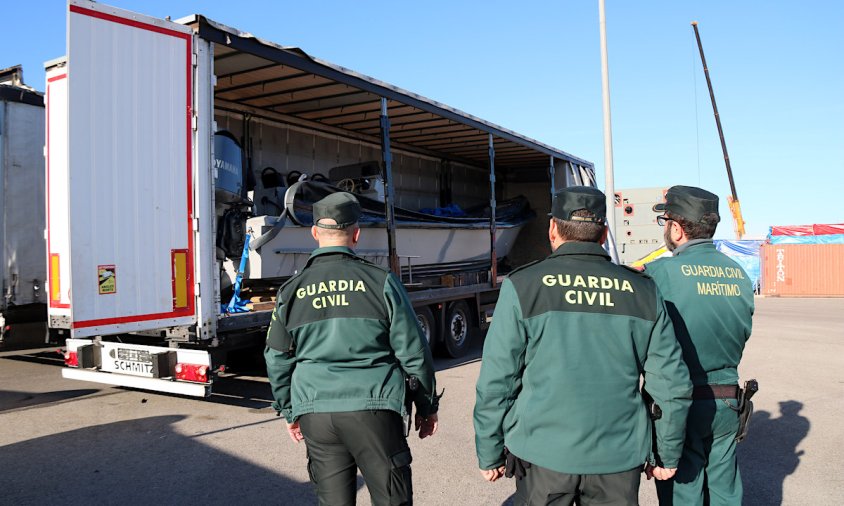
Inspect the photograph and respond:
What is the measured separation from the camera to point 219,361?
19.6ft

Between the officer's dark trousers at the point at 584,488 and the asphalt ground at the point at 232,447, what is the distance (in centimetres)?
197

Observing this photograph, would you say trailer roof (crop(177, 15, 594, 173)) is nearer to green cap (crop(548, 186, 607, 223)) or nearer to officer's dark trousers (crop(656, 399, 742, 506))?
green cap (crop(548, 186, 607, 223))

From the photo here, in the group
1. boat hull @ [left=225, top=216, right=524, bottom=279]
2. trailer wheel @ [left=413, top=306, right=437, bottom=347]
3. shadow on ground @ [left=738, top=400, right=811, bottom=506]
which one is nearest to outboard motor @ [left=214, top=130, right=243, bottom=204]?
boat hull @ [left=225, top=216, right=524, bottom=279]

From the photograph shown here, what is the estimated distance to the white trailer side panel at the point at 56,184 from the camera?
546 centimetres

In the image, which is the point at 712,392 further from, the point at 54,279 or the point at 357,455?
the point at 54,279

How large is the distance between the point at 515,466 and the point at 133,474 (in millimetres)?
3321

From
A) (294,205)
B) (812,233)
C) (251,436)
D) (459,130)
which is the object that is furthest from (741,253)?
(251,436)

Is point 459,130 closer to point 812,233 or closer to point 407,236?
point 407,236

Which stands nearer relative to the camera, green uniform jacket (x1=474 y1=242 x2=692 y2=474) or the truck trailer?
green uniform jacket (x1=474 y1=242 x2=692 y2=474)

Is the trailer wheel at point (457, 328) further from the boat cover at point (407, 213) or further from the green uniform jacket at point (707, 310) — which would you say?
the green uniform jacket at point (707, 310)

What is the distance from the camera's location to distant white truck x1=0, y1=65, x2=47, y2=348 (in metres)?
7.19

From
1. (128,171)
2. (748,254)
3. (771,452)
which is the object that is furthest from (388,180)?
(748,254)

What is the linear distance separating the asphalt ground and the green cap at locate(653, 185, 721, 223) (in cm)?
205

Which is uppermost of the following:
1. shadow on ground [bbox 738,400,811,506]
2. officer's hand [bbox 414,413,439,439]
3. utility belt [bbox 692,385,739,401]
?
utility belt [bbox 692,385,739,401]
